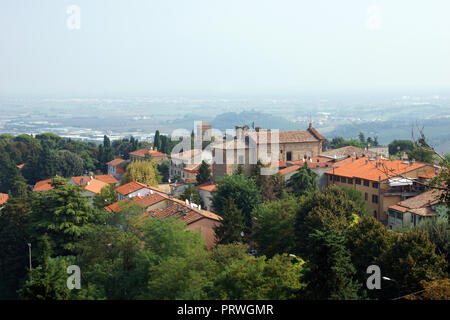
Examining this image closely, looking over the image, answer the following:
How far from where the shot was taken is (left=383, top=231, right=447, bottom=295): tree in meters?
17.2

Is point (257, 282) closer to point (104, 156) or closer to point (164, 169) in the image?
point (164, 169)

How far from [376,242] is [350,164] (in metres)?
21.2

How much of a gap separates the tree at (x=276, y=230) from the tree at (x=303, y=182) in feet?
25.7

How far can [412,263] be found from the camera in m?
17.5

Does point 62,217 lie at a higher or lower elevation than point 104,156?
higher

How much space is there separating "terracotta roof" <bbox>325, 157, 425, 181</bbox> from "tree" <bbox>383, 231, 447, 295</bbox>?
Result: 15.3 metres

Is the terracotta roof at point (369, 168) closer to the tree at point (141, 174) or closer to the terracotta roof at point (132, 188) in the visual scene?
the terracotta roof at point (132, 188)

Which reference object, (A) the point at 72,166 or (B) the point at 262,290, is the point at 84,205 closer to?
(B) the point at 262,290

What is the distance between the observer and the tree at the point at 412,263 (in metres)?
17.2

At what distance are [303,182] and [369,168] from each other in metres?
4.87

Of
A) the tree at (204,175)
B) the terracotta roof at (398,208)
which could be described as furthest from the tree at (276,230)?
the tree at (204,175)

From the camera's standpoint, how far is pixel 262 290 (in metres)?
16.1

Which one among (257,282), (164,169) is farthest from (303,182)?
(164,169)
